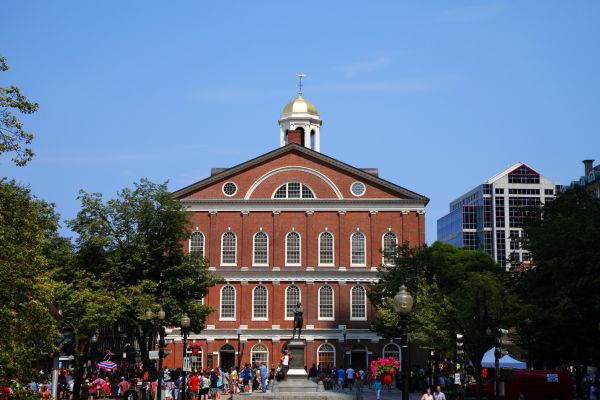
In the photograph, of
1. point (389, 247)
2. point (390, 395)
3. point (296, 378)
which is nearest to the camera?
point (296, 378)

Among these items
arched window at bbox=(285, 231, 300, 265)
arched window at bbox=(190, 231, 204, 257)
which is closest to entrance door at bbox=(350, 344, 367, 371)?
arched window at bbox=(285, 231, 300, 265)

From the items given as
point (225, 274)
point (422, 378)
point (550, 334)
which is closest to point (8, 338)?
point (550, 334)

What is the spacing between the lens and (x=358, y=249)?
69875 millimetres

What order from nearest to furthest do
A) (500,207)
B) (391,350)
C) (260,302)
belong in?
(391,350)
(260,302)
(500,207)

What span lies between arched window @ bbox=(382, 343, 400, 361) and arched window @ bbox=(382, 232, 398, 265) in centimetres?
627

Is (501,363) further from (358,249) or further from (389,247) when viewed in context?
(358,249)

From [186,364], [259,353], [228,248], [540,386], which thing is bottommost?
[540,386]

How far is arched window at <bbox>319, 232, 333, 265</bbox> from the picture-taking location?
69.9 metres

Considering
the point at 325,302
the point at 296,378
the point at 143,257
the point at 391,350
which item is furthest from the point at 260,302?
the point at 296,378

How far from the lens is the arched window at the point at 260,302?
226 ft

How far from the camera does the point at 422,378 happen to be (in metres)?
57.4

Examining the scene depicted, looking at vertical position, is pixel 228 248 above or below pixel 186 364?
above

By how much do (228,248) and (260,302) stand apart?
486 centimetres

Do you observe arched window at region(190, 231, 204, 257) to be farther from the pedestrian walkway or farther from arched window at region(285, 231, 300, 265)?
the pedestrian walkway
